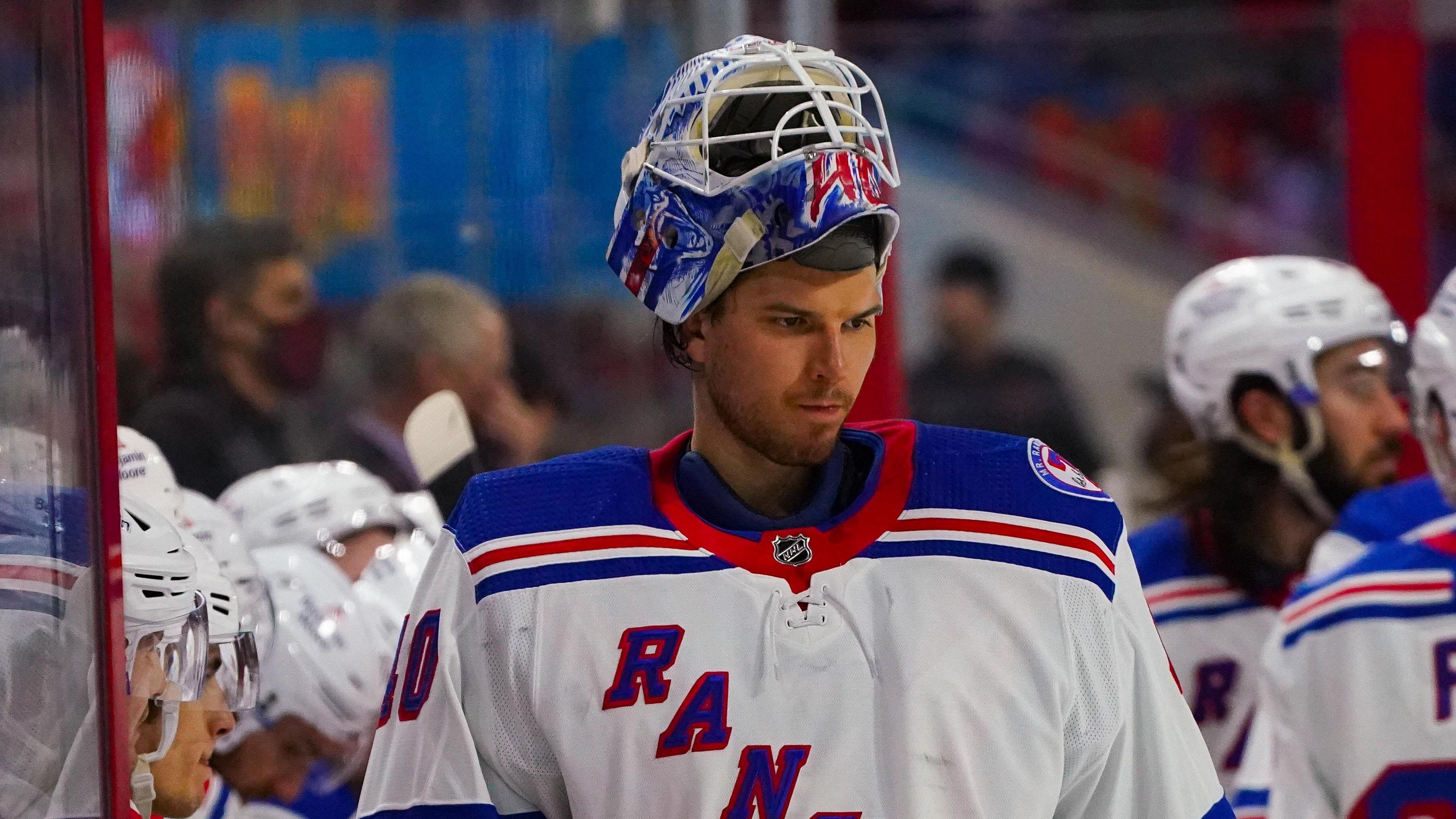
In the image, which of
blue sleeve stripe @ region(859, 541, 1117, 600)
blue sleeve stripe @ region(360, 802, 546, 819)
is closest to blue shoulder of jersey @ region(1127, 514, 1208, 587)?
blue sleeve stripe @ region(859, 541, 1117, 600)

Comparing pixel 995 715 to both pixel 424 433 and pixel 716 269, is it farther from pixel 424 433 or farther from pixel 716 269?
pixel 424 433

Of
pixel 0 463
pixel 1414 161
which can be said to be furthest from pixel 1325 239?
pixel 0 463

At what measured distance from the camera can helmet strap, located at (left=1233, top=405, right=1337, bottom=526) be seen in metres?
3.39

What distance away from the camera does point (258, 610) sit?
8.13 feet

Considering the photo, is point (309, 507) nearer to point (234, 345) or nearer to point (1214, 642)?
point (234, 345)

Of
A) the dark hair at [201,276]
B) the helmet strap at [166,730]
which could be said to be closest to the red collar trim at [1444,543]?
the helmet strap at [166,730]

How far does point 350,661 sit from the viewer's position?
2695mm

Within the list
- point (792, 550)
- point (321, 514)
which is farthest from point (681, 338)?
point (321, 514)

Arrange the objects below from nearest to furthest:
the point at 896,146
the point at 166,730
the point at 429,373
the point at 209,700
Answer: the point at 166,730, the point at 209,700, the point at 429,373, the point at 896,146

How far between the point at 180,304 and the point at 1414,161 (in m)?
3.33

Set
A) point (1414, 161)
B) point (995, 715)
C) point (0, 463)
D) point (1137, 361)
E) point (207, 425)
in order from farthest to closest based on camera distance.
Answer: point (1137, 361)
point (1414, 161)
point (207, 425)
point (995, 715)
point (0, 463)

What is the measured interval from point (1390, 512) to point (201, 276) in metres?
2.25

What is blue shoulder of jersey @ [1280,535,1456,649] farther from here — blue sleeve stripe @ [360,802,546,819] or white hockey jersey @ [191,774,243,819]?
white hockey jersey @ [191,774,243,819]

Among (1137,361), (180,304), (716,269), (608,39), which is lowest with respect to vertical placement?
(1137,361)
